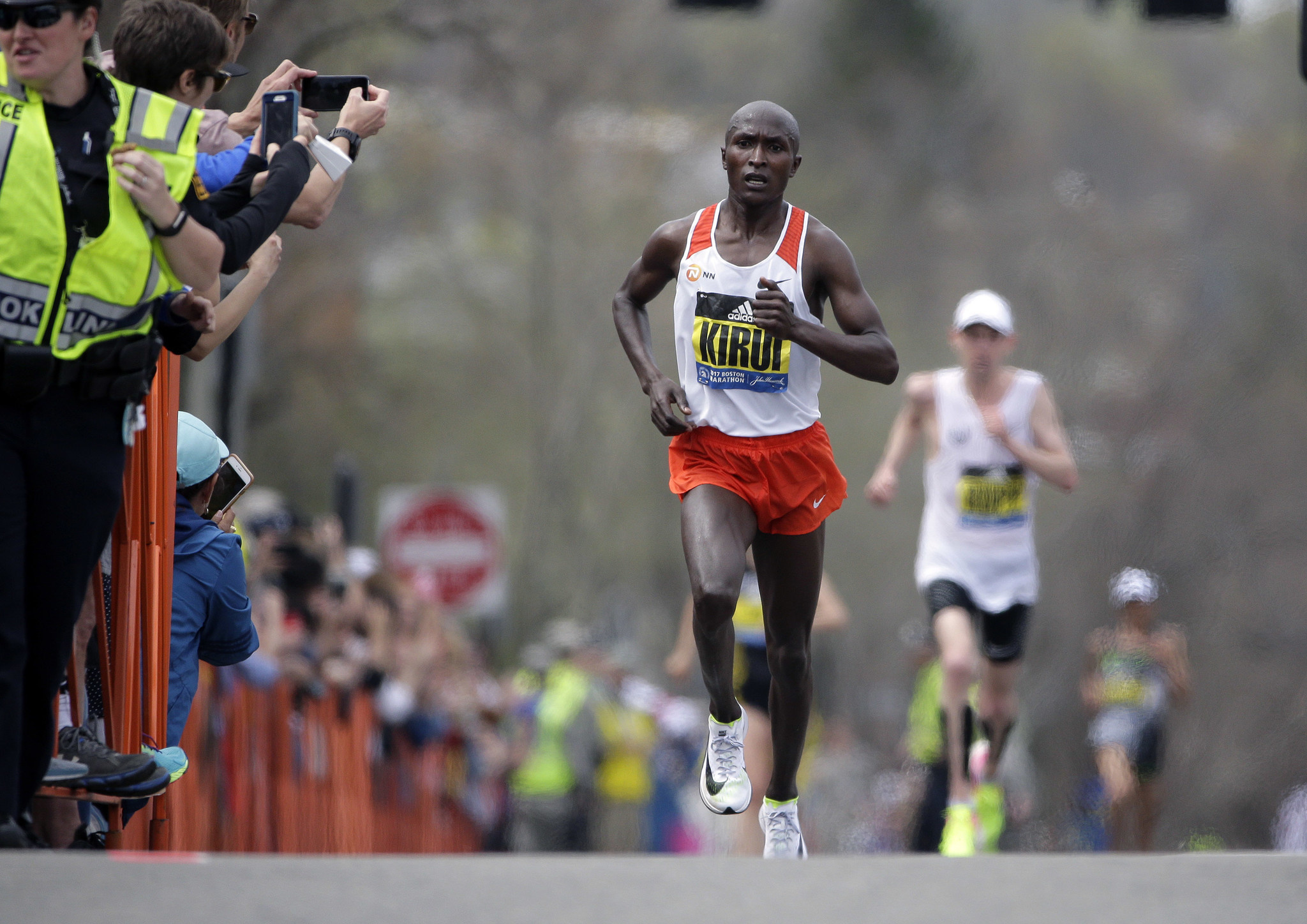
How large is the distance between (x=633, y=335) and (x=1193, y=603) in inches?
1022

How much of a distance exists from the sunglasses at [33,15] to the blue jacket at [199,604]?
2.01m

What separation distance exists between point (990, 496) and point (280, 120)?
507 centimetres

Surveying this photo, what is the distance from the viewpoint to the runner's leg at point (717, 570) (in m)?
6.64

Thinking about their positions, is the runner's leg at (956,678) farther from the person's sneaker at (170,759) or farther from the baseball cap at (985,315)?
the person's sneaker at (170,759)

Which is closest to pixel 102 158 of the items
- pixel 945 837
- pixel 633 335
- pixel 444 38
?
pixel 633 335

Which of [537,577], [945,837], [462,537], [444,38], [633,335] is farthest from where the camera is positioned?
[537,577]

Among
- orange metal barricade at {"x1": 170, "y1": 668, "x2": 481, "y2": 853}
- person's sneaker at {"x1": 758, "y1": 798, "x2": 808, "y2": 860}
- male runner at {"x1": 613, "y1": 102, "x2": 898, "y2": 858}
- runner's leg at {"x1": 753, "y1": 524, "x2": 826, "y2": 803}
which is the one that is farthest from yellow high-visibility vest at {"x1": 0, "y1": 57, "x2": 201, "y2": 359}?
person's sneaker at {"x1": 758, "y1": 798, "x2": 808, "y2": 860}

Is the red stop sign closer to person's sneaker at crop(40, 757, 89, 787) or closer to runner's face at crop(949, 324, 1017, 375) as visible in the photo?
runner's face at crop(949, 324, 1017, 375)

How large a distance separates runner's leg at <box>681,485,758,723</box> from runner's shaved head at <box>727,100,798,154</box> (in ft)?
4.18

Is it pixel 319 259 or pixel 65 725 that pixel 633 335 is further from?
pixel 319 259

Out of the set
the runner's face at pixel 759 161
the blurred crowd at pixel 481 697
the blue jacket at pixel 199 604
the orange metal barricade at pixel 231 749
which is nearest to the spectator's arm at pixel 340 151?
the orange metal barricade at pixel 231 749

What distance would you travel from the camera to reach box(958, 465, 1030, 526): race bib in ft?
31.9

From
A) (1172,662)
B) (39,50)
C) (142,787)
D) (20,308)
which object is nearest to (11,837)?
(142,787)

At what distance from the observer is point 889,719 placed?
1351 inches
